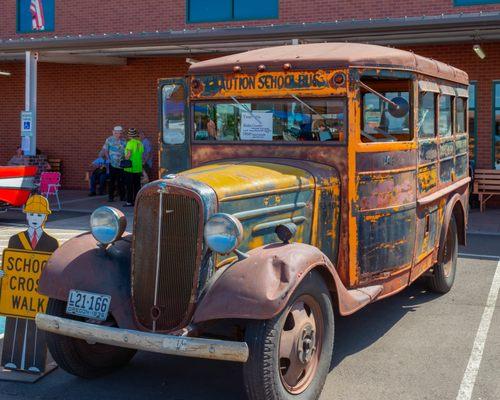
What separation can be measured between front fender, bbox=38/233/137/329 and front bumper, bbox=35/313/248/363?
235 millimetres

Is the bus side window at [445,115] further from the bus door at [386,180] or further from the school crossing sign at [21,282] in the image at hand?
the school crossing sign at [21,282]

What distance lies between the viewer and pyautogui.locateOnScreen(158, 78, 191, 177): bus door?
5.86 meters

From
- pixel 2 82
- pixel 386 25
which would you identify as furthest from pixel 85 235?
pixel 2 82

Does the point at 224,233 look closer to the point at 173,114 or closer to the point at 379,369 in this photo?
the point at 379,369

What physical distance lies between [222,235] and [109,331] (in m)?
0.87

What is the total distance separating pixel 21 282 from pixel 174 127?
72.9 inches

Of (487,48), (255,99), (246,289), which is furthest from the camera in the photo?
(487,48)

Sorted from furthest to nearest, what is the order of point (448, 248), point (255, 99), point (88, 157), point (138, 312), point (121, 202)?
point (88, 157) → point (121, 202) → point (448, 248) → point (255, 99) → point (138, 312)

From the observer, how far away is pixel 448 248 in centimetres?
739

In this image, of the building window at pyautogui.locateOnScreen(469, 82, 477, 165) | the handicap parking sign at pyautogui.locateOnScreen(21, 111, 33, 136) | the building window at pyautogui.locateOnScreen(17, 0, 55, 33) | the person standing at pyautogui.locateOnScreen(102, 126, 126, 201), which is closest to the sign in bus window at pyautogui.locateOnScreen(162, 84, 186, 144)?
the handicap parking sign at pyautogui.locateOnScreen(21, 111, 33, 136)

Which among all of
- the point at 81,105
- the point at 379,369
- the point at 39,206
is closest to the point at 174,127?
the point at 39,206

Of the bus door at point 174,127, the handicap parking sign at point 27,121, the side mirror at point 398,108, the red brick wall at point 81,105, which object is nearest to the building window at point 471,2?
the red brick wall at point 81,105

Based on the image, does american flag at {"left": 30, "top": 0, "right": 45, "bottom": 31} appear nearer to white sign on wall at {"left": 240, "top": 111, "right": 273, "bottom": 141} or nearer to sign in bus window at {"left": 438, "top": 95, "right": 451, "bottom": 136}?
sign in bus window at {"left": 438, "top": 95, "right": 451, "bottom": 136}

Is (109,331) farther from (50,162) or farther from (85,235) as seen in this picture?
(50,162)
